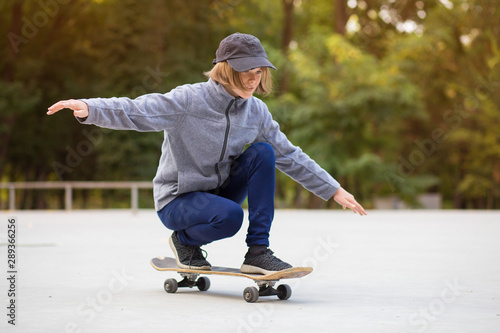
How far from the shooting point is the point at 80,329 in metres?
3.32

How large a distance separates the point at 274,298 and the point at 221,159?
825mm

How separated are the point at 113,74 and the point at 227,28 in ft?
15.9

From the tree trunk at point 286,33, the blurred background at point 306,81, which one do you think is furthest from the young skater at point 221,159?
the tree trunk at point 286,33

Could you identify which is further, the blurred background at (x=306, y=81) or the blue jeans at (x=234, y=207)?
the blurred background at (x=306, y=81)

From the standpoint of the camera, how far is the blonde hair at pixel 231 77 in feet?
14.0

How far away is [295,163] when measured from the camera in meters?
4.56

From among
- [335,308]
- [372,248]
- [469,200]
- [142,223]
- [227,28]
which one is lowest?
[469,200]

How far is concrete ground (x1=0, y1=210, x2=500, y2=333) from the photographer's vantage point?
350cm

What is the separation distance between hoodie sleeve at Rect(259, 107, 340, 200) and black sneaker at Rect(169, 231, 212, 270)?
683 mm

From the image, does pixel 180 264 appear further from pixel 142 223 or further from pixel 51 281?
pixel 142 223

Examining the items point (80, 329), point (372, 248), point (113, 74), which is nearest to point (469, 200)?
point (113, 74)

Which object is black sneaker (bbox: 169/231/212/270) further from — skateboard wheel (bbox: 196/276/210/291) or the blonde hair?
the blonde hair

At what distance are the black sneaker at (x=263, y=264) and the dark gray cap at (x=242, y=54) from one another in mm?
986

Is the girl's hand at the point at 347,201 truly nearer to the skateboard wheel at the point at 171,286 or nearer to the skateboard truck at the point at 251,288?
the skateboard truck at the point at 251,288
